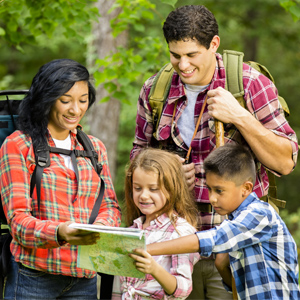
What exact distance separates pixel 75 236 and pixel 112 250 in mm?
250

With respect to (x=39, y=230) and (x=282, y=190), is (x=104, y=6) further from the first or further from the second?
(x=282, y=190)

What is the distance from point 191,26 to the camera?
3.16 m

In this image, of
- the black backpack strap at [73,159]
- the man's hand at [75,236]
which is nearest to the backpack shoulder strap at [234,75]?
the black backpack strap at [73,159]

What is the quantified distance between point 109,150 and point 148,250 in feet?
19.3

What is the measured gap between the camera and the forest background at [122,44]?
18.5ft

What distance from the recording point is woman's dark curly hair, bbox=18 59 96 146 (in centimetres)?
308

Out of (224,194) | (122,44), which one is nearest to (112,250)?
(224,194)

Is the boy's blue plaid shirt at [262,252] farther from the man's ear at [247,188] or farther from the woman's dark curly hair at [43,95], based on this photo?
the woman's dark curly hair at [43,95]

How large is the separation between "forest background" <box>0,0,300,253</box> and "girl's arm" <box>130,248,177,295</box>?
7.23ft

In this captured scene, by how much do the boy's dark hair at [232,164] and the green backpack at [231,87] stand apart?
0.37 m

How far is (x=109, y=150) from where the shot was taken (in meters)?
8.47

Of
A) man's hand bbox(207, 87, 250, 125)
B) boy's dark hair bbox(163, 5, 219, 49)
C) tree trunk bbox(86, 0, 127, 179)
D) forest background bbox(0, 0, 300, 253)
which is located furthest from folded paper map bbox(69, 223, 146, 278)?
tree trunk bbox(86, 0, 127, 179)

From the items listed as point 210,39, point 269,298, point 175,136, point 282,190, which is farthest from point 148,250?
point 282,190

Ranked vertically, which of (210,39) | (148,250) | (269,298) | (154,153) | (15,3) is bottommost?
(269,298)
